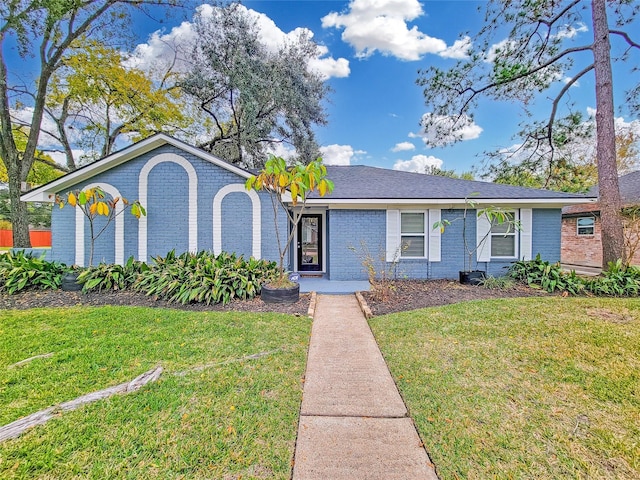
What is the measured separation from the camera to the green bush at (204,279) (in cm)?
641

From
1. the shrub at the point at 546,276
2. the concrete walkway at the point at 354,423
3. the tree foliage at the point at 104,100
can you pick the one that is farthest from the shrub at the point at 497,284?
the tree foliage at the point at 104,100

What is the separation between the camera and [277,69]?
13.9 m

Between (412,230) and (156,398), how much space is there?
8.02m

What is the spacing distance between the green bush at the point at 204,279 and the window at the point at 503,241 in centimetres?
703

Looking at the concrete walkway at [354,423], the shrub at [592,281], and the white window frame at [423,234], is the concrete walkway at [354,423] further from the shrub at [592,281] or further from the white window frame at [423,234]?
the shrub at [592,281]

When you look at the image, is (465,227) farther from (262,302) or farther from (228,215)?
(228,215)

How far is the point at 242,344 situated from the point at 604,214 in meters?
10.2

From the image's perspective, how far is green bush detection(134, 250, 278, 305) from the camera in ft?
21.0

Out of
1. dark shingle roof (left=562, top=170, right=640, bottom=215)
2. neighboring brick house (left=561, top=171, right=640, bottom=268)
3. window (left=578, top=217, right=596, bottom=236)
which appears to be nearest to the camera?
dark shingle roof (left=562, top=170, right=640, bottom=215)

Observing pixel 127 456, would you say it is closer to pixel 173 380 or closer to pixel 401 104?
pixel 173 380

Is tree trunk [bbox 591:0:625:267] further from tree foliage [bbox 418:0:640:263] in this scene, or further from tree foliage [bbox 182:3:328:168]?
tree foliage [bbox 182:3:328:168]

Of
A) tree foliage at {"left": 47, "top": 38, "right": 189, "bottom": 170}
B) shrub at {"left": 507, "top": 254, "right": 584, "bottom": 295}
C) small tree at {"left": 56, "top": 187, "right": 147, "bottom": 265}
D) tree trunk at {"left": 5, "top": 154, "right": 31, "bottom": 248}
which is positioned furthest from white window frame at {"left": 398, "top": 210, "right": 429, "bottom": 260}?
tree foliage at {"left": 47, "top": 38, "right": 189, "bottom": 170}

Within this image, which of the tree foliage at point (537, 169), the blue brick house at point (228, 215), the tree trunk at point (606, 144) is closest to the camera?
the tree trunk at point (606, 144)

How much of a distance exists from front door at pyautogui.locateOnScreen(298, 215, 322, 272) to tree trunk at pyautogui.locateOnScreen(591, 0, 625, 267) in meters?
8.40
